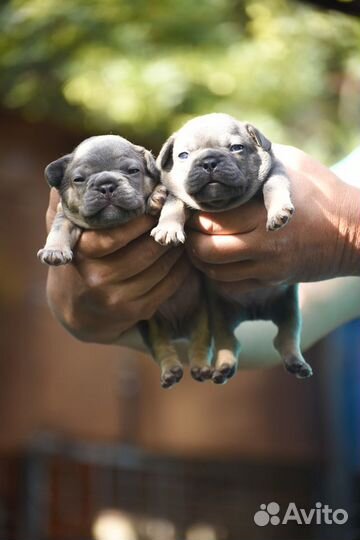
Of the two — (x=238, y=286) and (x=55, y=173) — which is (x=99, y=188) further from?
(x=238, y=286)

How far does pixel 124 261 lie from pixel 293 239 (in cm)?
41

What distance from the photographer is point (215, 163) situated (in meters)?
2.27

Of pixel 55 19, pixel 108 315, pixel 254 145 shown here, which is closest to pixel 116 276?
pixel 108 315

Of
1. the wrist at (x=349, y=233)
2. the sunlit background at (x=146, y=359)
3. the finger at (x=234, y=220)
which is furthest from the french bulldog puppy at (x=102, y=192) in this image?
the sunlit background at (x=146, y=359)

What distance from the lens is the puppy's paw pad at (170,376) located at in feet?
7.86

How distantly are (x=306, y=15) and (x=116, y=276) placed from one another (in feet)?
11.8

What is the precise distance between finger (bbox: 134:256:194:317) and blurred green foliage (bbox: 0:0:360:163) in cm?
294

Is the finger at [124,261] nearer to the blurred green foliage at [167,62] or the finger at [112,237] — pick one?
the finger at [112,237]

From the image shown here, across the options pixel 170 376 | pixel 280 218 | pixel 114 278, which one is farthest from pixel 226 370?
pixel 280 218

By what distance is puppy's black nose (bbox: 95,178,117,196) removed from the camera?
2.25 meters

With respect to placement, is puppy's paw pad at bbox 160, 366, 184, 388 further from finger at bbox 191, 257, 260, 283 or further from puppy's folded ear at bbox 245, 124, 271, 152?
puppy's folded ear at bbox 245, 124, 271, 152

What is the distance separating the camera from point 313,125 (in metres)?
6.12

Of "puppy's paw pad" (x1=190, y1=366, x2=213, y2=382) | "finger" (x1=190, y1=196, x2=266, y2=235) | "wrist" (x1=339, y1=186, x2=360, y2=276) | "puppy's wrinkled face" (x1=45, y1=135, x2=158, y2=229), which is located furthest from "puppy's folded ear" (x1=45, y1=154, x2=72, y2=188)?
"wrist" (x1=339, y1=186, x2=360, y2=276)

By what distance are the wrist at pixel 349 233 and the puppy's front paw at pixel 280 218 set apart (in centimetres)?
24
